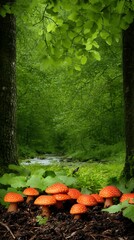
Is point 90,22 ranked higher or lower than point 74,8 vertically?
lower

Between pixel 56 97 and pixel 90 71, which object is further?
pixel 56 97

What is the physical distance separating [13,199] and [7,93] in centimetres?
319

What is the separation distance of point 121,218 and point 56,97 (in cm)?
2273

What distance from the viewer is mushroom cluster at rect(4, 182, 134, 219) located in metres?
3.32

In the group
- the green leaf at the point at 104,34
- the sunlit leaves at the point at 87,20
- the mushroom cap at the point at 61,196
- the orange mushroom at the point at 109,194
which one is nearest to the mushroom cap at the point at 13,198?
the mushroom cap at the point at 61,196

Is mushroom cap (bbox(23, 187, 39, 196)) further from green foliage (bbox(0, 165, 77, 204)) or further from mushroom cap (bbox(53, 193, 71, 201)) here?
mushroom cap (bbox(53, 193, 71, 201))

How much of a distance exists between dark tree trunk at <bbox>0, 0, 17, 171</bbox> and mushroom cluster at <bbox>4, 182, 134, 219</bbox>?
2.56 meters

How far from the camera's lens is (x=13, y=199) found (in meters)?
3.55

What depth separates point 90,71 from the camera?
15.7m

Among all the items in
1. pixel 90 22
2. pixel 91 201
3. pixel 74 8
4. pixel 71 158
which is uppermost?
pixel 74 8

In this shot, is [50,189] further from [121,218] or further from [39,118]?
[39,118]

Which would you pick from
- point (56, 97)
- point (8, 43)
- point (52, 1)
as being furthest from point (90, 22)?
point (56, 97)

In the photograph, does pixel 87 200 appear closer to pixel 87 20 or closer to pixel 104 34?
pixel 87 20

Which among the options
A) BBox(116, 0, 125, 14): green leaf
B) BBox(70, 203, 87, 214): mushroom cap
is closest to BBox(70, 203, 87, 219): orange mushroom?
BBox(70, 203, 87, 214): mushroom cap
